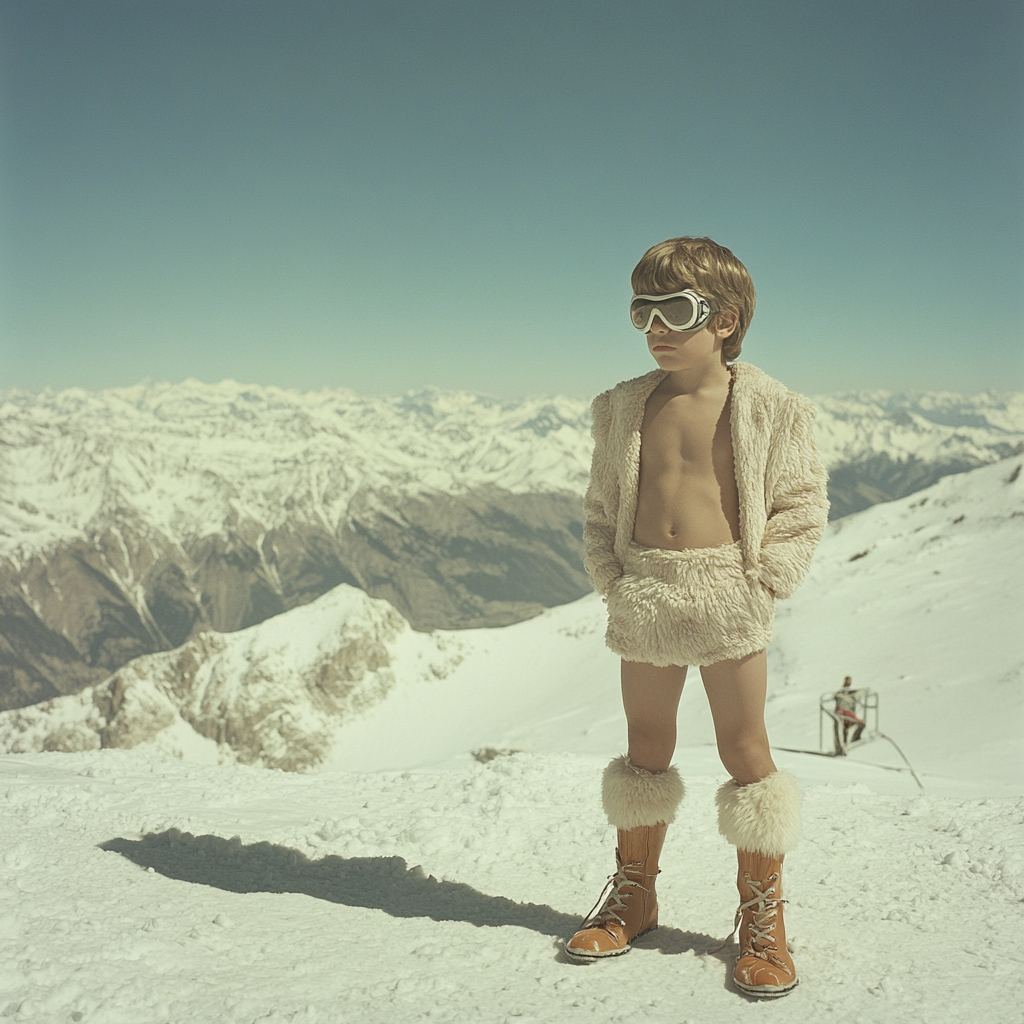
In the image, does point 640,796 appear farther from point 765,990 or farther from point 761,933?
point 765,990

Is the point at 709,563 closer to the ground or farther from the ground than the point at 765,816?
farther from the ground

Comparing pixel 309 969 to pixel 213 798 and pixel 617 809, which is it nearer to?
pixel 617 809

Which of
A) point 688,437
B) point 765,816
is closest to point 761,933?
point 765,816

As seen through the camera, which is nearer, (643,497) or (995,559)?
(643,497)

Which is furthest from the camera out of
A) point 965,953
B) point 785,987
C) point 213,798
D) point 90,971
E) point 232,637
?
point 232,637

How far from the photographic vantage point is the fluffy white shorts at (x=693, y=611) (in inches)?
108

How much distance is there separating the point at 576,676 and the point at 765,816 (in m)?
36.8

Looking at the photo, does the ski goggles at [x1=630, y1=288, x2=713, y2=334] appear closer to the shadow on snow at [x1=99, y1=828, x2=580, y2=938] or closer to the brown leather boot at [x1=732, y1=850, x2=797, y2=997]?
the brown leather boot at [x1=732, y1=850, x2=797, y2=997]

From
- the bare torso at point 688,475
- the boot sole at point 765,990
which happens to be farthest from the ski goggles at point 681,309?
the boot sole at point 765,990

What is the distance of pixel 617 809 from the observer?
3066 mm

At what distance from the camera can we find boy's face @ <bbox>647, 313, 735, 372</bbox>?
288 centimetres

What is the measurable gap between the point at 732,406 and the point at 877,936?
220cm

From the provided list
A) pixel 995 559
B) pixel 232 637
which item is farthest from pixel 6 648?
pixel 995 559

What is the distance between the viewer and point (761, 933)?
273cm
